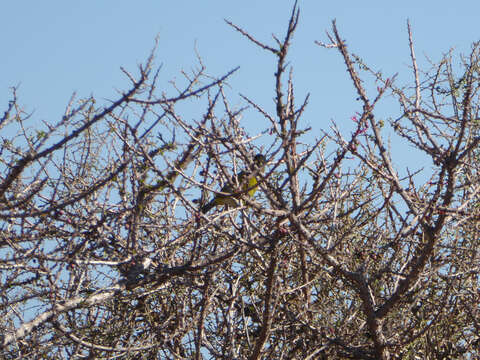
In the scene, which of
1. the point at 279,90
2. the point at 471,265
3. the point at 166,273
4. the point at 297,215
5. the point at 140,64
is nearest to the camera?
the point at 140,64

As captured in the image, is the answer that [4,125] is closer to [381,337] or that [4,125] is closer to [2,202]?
[2,202]

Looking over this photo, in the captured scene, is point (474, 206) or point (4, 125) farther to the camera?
point (474, 206)

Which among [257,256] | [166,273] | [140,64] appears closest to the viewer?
[140,64]

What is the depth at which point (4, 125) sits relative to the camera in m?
3.44

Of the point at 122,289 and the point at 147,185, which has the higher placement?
the point at 147,185

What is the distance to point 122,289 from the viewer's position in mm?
4488

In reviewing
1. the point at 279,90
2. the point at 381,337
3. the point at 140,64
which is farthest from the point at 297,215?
the point at 140,64

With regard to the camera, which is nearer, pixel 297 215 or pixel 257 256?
pixel 297 215

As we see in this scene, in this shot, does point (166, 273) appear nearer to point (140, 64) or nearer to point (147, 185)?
point (147, 185)

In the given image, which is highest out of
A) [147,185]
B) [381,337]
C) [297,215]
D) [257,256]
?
[147,185]

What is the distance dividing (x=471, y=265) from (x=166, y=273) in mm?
2224

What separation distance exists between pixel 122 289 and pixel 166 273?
12.4 inches

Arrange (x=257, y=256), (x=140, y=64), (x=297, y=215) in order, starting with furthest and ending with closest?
1. (x=257, y=256)
2. (x=297, y=215)
3. (x=140, y=64)


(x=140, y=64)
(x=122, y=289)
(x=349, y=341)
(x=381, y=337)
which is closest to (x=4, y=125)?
(x=140, y=64)
